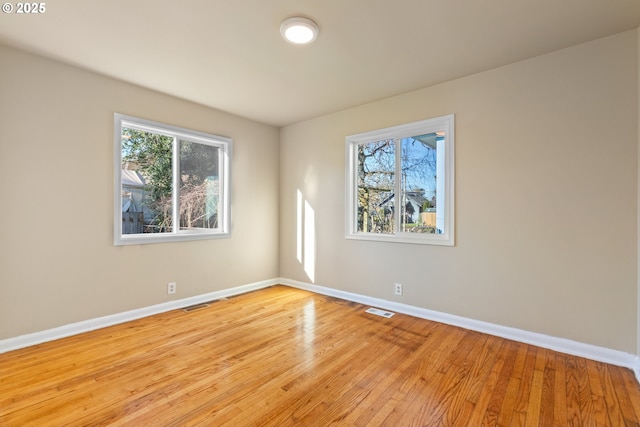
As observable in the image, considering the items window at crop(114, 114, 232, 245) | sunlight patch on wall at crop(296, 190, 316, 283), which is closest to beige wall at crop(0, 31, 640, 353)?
window at crop(114, 114, 232, 245)

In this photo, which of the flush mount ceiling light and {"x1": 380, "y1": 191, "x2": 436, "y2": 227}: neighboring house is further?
{"x1": 380, "y1": 191, "x2": 436, "y2": 227}: neighboring house

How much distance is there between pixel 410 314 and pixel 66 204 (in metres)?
3.68

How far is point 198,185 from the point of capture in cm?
396

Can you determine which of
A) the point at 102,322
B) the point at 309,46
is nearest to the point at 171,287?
the point at 102,322

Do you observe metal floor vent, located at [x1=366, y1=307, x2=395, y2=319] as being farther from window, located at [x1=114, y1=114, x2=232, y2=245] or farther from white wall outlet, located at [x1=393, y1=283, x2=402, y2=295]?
window, located at [x1=114, y1=114, x2=232, y2=245]

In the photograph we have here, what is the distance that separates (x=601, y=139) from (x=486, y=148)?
824 millimetres

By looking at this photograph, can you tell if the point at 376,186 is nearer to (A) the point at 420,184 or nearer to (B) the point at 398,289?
(A) the point at 420,184

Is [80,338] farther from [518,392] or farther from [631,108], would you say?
[631,108]

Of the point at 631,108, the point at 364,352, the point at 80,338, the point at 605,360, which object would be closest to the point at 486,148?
the point at 631,108

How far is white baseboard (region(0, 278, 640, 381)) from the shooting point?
92.6 inches

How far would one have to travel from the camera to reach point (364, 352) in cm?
250

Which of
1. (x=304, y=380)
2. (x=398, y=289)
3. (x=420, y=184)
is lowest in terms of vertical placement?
(x=304, y=380)

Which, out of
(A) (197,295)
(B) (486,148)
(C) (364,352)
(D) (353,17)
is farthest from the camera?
(A) (197,295)

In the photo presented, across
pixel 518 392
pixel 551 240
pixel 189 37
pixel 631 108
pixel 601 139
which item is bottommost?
pixel 518 392
